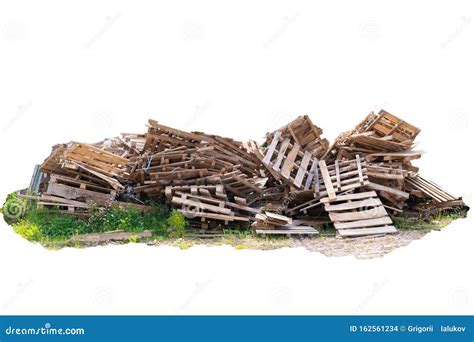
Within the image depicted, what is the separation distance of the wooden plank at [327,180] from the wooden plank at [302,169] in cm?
35

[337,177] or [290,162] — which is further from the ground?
[290,162]

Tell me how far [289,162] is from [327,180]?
1.03 meters

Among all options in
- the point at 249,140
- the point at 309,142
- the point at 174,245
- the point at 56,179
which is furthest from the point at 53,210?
the point at 309,142

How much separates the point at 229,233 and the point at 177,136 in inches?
116

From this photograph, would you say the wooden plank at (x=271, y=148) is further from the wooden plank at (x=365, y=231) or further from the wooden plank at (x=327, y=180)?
the wooden plank at (x=365, y=231)

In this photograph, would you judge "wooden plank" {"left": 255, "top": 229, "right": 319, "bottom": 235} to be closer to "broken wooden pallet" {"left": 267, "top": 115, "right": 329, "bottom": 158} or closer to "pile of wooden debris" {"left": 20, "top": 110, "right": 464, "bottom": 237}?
"pile of wooden debris" {"left": 20, "top": 110, "right": 464, "bottom": 237}

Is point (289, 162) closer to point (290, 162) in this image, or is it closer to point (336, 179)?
point (290, 162)

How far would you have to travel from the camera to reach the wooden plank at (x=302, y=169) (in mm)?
16828

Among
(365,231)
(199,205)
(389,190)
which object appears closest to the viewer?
(365,231)

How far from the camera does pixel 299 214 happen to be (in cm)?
1689

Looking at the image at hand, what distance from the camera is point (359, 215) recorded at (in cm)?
1580

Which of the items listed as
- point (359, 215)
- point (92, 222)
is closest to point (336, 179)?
point (359, 215)

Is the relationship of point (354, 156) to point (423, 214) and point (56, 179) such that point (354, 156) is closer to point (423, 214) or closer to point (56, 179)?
point (423, 214)

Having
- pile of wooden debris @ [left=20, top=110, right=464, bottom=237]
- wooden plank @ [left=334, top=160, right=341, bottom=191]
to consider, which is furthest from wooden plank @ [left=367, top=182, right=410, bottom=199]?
wooden plank @ [left=334, top=160, right=341, bottom=191]
